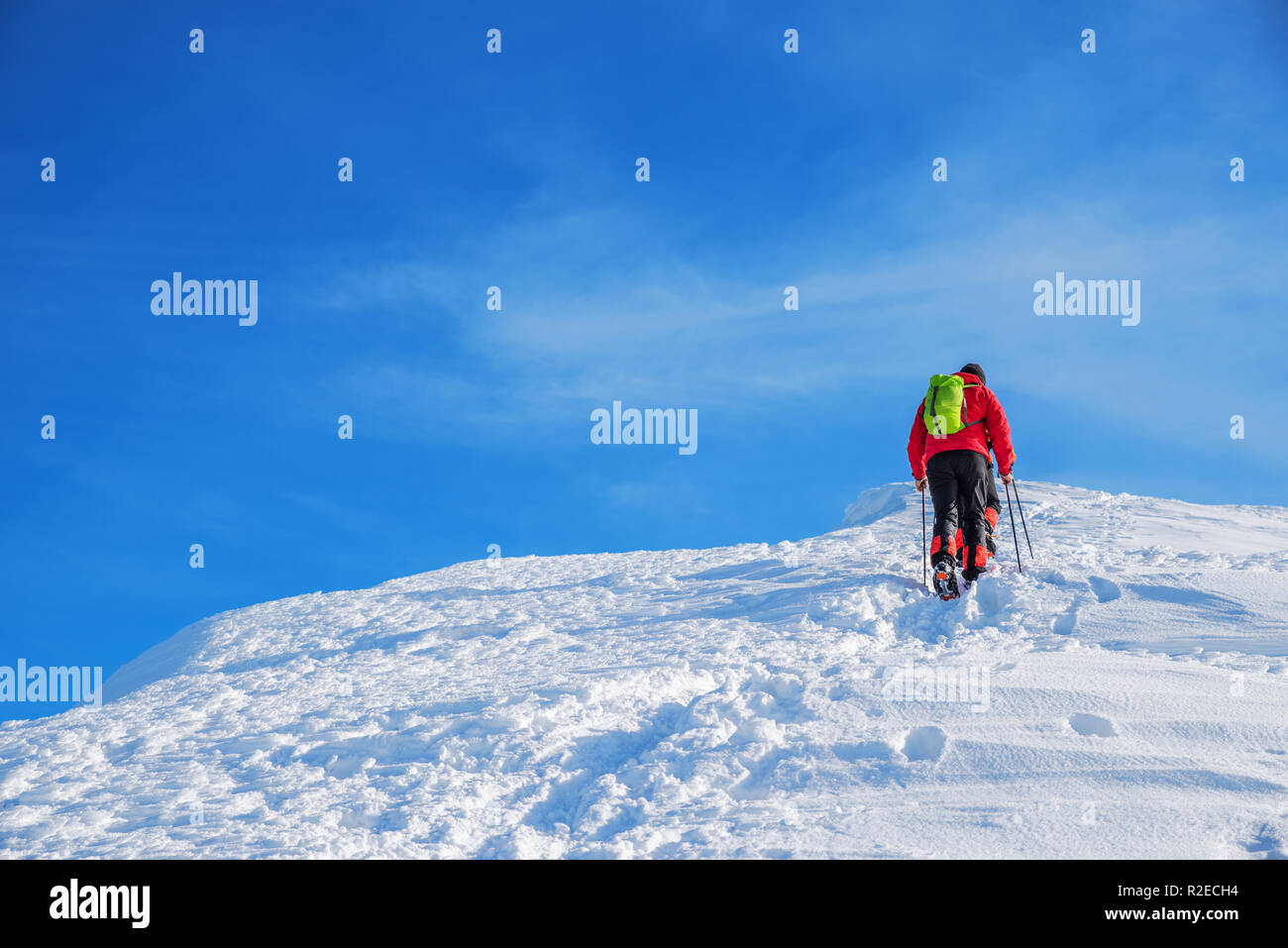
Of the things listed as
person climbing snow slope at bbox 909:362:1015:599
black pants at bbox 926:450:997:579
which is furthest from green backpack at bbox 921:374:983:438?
black pants at bbox 926:450:997:579

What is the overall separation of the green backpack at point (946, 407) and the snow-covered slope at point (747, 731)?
181 centimetres

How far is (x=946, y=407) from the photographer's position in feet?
32.3

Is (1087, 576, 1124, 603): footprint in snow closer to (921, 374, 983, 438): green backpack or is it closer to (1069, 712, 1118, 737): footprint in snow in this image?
(921, 374, 983, 438): green backpack

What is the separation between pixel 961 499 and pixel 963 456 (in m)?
0.51

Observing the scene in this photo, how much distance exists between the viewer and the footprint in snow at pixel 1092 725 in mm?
5809

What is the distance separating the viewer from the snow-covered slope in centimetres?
508

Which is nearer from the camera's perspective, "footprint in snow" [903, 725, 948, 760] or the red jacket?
"footprint in snow" [903, 725, 948, 760]

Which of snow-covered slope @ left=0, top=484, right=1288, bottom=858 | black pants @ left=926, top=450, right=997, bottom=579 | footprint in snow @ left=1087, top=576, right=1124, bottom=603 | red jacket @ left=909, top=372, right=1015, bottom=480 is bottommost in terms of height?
snow-covered slope @ left=0, top=484, right=1288, bottom=858

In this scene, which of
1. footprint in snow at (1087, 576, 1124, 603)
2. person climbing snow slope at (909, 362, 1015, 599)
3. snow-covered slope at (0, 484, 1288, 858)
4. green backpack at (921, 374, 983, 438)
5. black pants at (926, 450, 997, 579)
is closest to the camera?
snow-covered slope at (0, 484, 1288, 858)

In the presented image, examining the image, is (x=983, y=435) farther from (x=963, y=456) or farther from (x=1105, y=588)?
(x=1105, y=588)

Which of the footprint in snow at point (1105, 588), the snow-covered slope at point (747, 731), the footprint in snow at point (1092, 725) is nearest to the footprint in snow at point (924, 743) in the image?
the snow-covered slope at point (747, 731)
